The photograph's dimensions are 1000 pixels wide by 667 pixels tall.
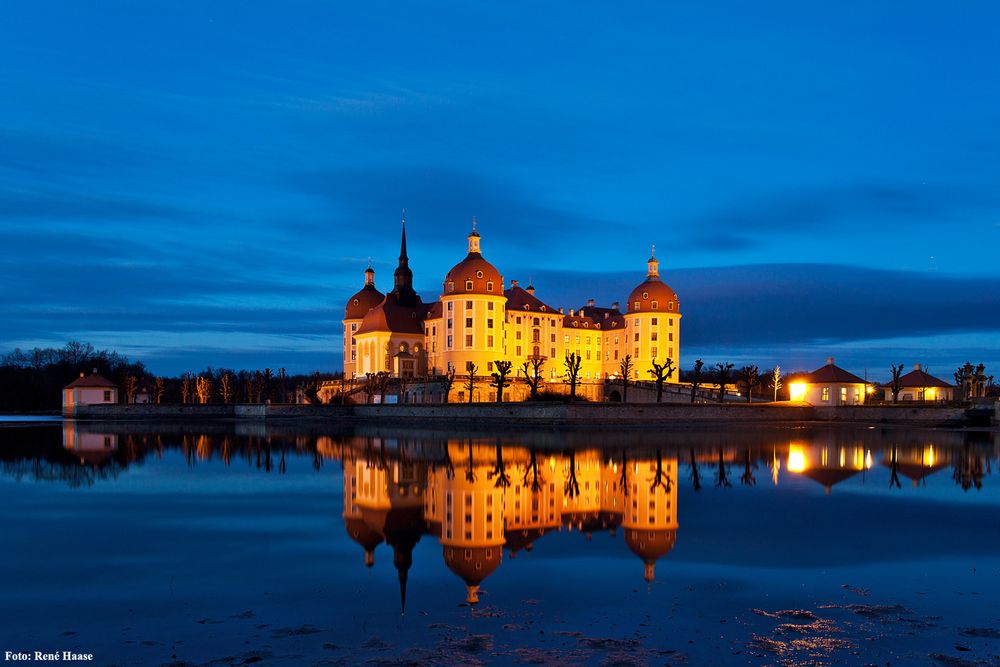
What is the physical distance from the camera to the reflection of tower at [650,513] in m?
14.7

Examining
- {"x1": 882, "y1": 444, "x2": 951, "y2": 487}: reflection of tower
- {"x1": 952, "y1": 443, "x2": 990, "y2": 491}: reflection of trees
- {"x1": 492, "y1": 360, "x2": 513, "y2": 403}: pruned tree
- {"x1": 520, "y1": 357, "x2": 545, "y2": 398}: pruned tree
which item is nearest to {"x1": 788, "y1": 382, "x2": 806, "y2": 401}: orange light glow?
{"x1": 520, "y1": 357, "x2": 545, "y2": 398}: pruned tree

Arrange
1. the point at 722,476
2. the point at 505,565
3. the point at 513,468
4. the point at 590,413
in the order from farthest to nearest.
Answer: the point at 590,413 < the point at 513,468 < the point at 722,476 < the point at 505,565

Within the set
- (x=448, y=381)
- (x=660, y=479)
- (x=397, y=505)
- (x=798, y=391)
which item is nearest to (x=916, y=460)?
(x=660, y=479)

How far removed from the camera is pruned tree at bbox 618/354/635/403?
258 ft

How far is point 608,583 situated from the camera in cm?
1216

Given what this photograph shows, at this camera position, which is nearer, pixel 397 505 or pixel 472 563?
pixel 472 563

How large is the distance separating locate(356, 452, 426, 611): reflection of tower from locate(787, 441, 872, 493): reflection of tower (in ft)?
35.2

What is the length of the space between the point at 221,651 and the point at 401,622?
6.69ft

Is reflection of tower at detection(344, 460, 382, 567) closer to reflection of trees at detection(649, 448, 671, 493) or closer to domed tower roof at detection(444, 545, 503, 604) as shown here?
domed tower roof at detection(444, 545, 503, 604)

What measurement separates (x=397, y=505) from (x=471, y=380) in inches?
2110

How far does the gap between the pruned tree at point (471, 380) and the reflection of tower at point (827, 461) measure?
34.5m

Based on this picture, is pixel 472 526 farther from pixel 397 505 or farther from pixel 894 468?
pixel 894 468

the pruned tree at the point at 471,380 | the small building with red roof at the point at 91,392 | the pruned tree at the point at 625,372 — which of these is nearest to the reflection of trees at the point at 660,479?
the pruned tree at the point at 471,380

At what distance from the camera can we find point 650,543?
15273 millimetres
